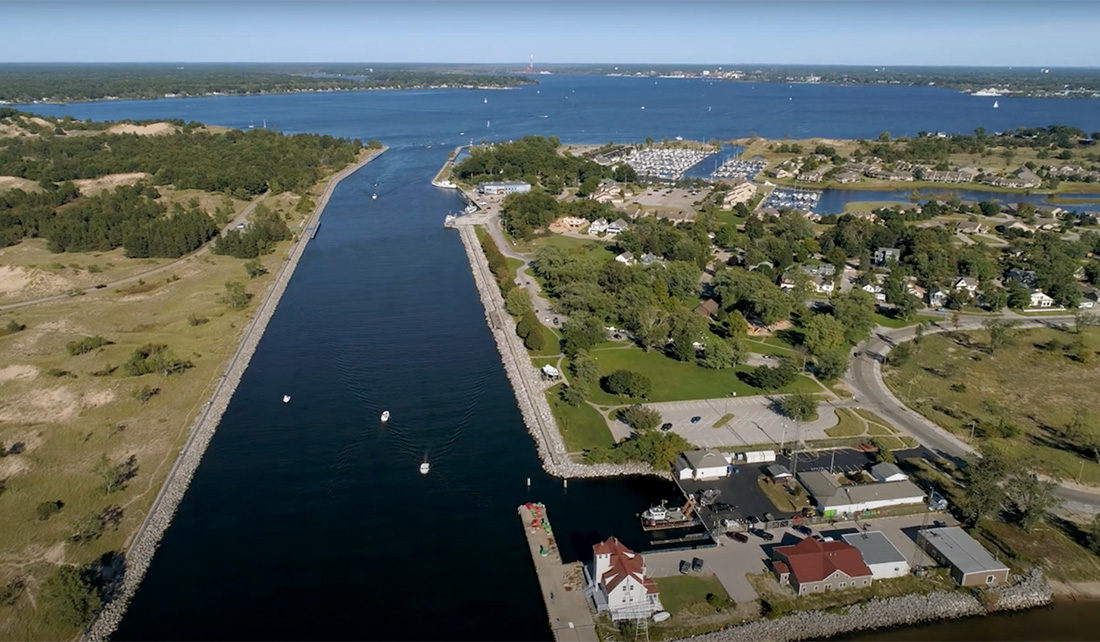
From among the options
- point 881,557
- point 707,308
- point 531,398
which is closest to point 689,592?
point 881,557

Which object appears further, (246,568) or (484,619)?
(246,568)

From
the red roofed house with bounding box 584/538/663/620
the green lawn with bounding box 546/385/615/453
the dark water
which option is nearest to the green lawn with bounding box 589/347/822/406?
the green lawn with bounding box 546/385/615/453

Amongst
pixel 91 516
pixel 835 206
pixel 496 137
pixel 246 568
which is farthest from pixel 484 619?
pixel 496 137

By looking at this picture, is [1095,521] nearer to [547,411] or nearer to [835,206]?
[547,411]

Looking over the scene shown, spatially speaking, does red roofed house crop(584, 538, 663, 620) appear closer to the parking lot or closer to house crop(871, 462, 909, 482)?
the parking lot

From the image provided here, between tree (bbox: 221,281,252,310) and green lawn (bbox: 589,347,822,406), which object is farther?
tree (bbox: 221,281,252,310)

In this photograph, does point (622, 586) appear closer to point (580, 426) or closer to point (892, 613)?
point (892, 613)
